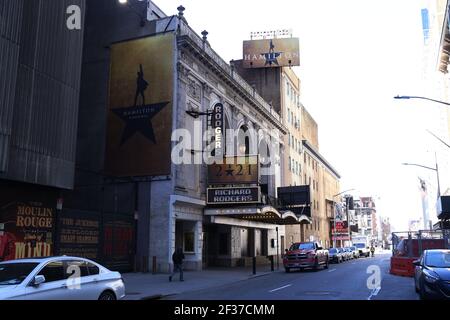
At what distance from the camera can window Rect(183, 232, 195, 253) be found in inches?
1258

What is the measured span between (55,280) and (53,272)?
0.18 meters

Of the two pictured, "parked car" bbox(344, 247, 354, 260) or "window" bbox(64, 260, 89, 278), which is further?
"parked car" bbox(344, 247, 354, 260)

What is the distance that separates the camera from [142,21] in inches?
1252

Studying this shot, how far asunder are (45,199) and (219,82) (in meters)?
17.7

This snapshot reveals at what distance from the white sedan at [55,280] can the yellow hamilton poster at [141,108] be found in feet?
58.8

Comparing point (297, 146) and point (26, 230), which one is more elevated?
point (297, 146)

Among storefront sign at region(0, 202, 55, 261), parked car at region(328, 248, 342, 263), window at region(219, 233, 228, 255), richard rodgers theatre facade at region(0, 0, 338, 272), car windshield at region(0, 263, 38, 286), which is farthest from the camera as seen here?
parked car at region(328, 248, 342, 263)

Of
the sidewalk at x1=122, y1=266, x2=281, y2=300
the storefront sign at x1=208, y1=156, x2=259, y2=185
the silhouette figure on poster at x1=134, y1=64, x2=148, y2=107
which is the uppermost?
the silhouette figure on poster at x1=134, y1=64, x2=148, y2=107

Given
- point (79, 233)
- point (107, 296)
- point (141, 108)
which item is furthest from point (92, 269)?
point (141, 108)

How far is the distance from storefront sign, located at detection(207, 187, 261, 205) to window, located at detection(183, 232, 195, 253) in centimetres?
242

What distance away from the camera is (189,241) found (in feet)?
106

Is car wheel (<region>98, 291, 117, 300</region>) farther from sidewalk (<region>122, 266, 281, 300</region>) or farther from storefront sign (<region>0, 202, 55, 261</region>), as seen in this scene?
storefront sign (<region>0, 202, 55, 261</region>)

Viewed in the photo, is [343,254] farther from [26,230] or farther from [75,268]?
[75,268]

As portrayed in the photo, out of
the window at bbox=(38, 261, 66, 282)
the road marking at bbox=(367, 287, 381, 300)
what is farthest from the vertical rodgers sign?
the window at bbox=(38, 261, 66, 282)
